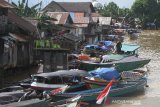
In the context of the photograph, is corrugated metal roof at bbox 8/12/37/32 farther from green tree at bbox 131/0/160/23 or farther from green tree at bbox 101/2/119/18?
green tree at bbox 131/0/160/23

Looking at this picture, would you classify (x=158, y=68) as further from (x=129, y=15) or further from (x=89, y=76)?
(x=129, y=15)

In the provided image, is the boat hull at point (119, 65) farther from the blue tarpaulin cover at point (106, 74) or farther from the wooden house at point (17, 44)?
the blue tarpaulin cover at point (106, 74)

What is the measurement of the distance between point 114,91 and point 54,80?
147 inches

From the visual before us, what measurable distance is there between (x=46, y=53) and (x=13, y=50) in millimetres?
2323

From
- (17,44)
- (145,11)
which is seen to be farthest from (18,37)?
(145,11)

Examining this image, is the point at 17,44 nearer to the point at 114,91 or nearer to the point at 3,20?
the point at 3,20

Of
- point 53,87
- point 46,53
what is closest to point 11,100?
point 53,87

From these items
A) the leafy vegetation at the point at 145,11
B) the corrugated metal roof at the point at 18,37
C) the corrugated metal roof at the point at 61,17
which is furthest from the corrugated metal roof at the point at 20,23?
the leafy vegetation at the point at 145,11

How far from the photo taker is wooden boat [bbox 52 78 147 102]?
65.2ft

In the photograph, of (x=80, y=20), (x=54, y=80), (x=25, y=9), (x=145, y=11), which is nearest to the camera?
(x=54, y=80)

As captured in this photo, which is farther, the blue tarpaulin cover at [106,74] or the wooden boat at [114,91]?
the blue tarpaulin cover at [106,74]

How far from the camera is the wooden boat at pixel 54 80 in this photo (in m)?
20.7

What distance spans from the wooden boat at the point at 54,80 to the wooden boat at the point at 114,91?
0.87 m

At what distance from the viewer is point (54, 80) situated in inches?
839
